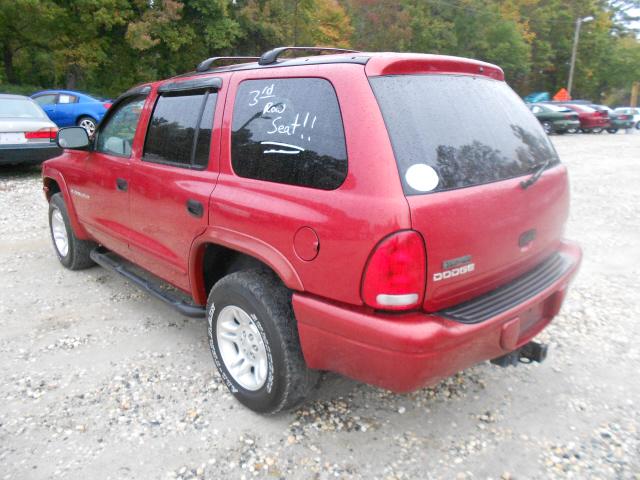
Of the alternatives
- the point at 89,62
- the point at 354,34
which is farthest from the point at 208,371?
the point at 354,34

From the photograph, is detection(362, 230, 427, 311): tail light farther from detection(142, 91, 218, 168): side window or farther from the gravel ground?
detection(142, 91, 218, 168): side window

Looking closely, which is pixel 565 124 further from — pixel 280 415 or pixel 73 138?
pixel 280 415

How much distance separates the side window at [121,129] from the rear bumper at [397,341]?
212cm

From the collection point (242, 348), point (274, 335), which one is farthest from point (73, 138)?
point (274, 335)

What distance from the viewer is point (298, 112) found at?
2.53 metres

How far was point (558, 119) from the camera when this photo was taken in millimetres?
22062

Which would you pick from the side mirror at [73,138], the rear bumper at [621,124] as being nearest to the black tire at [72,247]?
the side mirror at [73,138]

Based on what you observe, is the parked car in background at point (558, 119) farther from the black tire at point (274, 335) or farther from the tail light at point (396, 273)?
the tail light at point (396, 273)

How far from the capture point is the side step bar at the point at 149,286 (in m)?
3.25

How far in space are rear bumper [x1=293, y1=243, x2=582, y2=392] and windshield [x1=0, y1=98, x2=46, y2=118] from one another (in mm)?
8950

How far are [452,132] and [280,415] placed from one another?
175 cm

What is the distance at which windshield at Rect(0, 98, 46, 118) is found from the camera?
915 cm

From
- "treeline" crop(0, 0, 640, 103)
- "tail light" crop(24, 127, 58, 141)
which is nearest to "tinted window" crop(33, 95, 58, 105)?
"tail light" crop(24, 127, 58, 141)

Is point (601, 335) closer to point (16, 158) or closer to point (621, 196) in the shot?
point (621, 196)
